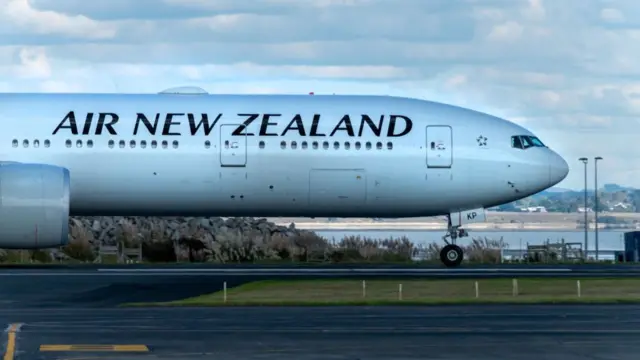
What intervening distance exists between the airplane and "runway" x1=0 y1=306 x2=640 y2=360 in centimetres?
1471

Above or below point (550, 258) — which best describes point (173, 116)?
above

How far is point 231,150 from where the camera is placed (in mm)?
46406

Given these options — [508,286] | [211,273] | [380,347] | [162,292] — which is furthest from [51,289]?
[380,347]

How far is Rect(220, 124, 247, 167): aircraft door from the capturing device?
46.3 metres

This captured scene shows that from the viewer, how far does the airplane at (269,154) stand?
46375 millimetres

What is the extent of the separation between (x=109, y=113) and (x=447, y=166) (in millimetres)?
11476

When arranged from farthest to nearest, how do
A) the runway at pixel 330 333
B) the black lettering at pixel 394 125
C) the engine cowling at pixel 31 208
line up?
the black lettering at pixel 394 125
the engine cowling at pixel 31 208
the runway at pixel 330 333

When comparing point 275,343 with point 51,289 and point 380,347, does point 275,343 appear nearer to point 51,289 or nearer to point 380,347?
point 380,347

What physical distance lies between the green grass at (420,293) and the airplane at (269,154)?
273 inches

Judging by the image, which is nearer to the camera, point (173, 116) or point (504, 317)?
point (504, 317)

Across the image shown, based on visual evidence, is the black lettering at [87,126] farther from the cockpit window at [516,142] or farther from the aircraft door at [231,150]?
the cockpit window at [516,142]

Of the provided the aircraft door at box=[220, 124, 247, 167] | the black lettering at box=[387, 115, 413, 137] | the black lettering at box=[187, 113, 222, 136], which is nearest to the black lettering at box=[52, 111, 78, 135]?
the black lettering at box=[187, 113, 222, 136]

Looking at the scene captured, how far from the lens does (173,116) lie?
153ft

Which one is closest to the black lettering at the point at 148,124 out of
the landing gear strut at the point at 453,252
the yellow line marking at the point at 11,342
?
the landing gear strut at the point at 453,252
